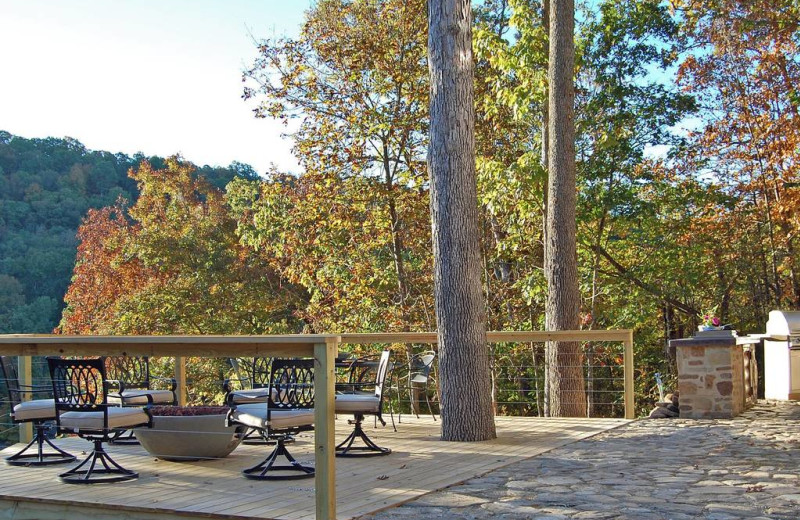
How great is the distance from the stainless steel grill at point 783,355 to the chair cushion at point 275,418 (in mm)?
6327

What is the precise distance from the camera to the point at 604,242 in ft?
45.5

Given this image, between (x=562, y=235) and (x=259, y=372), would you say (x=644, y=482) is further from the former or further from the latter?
(x=562, y=235)

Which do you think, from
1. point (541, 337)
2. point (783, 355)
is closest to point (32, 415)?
point (541, 337)

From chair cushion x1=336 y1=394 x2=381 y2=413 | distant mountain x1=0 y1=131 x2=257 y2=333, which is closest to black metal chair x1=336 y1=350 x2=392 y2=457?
chair cushion x1=336 y1=394 x2=381 y2=413

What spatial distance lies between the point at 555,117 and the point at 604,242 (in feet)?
13.0

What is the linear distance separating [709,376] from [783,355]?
1.60 meters

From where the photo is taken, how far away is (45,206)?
943 inches

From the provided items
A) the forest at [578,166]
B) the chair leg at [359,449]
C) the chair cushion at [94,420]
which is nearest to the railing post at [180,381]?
the chair leg at [359,449]

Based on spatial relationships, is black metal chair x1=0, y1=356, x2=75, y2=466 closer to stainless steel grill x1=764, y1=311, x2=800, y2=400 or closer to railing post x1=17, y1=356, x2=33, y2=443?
railing post x1=17, y1=356, x2=33, y2=443

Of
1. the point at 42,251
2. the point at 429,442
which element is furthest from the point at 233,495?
the point at 42,251

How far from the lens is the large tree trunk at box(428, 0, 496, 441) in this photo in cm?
754

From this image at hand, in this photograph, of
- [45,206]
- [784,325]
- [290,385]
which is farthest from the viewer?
[45,206]

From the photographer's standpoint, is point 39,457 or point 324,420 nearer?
point 324,420

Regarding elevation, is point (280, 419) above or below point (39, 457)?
above
